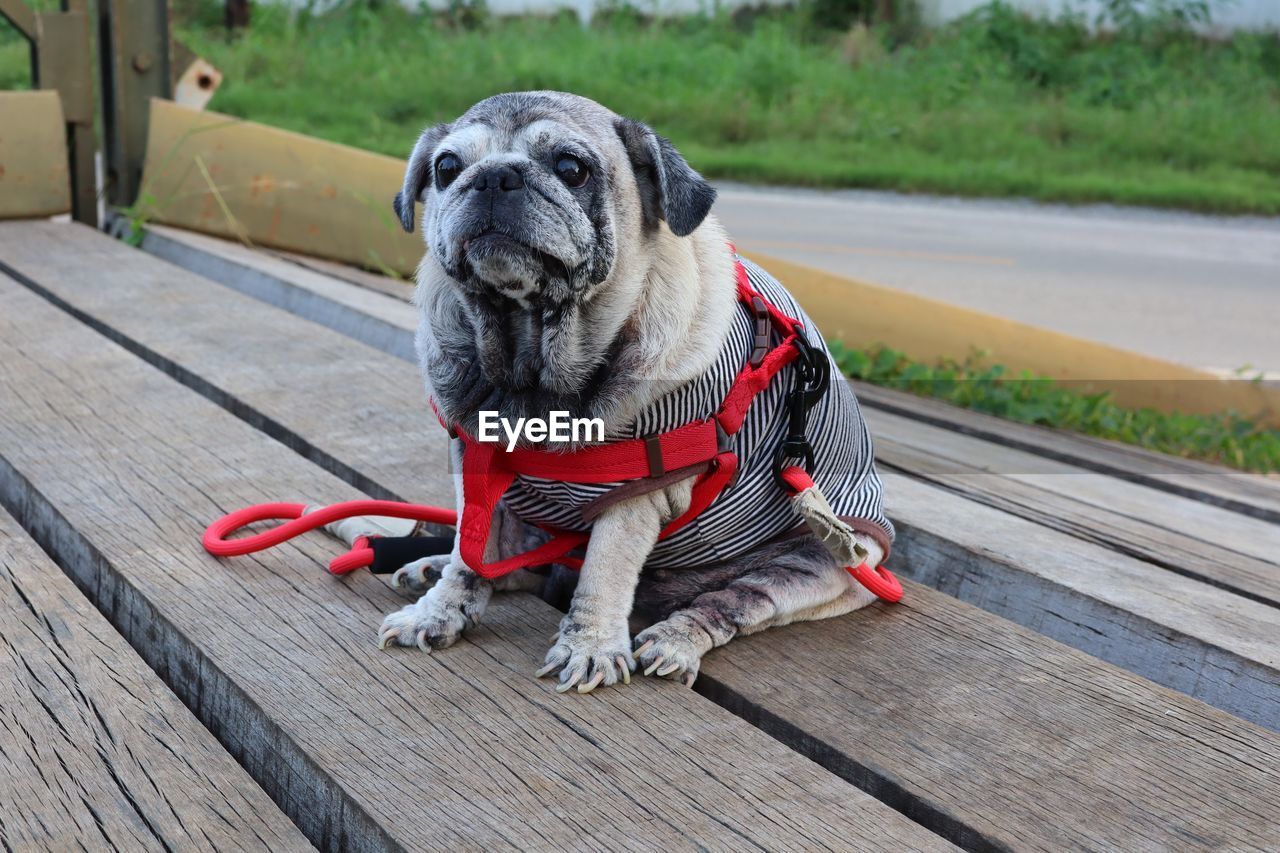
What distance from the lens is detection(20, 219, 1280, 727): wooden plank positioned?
6.01 feet

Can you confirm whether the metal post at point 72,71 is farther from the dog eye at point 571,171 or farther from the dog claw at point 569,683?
the dog claw at point 569,683

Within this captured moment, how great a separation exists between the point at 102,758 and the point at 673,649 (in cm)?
70

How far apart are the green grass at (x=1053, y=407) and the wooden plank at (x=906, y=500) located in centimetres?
168

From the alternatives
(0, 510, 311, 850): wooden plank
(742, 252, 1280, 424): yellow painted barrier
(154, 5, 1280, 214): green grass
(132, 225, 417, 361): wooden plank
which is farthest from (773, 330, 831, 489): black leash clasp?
(154, 5, 1280, 214): green grass

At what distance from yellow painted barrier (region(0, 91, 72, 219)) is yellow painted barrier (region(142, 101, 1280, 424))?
30cm

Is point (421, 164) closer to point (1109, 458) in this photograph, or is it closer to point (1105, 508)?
point (1105, 508)

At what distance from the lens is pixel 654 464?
177 cm

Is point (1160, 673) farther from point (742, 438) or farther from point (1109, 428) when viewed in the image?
point (1109, 428)

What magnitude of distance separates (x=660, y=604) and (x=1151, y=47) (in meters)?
18.6

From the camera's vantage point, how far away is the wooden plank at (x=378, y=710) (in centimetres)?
135

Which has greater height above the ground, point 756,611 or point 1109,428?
point 756,611

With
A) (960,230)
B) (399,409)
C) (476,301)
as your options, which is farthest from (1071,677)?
(960,230)

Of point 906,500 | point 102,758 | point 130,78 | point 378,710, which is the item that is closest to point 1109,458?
point 906,500

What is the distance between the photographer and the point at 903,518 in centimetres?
224
